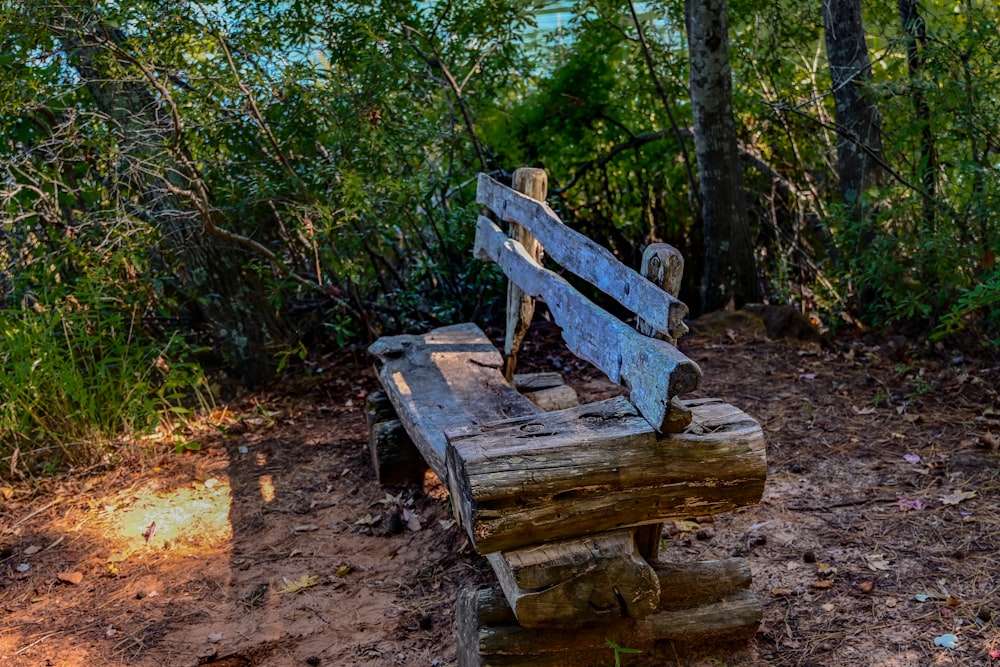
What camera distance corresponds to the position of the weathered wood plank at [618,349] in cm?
282

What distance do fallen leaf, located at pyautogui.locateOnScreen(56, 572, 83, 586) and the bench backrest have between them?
2.76 m

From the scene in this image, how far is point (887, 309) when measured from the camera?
21.7ft

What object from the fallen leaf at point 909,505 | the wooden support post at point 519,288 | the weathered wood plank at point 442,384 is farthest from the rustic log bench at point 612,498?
the wooden support post at point 519,288

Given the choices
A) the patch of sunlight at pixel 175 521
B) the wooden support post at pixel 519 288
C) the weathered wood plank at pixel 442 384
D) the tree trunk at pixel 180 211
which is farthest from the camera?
the tree trunk at pixel 180 211

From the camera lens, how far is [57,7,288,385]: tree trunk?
18.3 feet

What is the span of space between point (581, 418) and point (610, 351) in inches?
14.9

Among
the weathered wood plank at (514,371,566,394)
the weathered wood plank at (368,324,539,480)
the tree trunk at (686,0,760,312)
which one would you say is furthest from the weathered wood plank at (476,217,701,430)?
the tree trunk at (686,0,760,312)

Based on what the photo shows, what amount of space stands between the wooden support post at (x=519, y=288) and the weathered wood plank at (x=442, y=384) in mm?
187

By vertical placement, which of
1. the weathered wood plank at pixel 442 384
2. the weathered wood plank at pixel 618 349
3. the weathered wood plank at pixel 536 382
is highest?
the weathered wood plank at pixel 618 349

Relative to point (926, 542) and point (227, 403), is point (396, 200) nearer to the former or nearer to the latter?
point (227, 403)

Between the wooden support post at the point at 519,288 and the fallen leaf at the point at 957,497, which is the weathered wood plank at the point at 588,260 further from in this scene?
the fallen leaf at the point at 957,497

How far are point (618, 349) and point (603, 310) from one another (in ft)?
0.97

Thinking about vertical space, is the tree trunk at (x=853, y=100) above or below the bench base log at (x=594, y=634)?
above

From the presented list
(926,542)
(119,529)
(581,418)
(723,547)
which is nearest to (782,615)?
(723,547)
